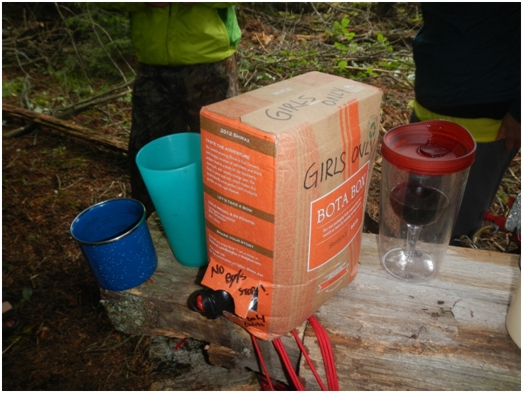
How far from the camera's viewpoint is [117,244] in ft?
3.37

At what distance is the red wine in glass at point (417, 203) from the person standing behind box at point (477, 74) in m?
0.53

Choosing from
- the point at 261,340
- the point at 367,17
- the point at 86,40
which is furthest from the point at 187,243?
the point at 367,17

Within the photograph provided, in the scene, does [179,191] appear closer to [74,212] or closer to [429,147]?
[429,147]

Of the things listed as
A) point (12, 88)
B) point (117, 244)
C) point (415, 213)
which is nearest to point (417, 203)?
point (415, 213)

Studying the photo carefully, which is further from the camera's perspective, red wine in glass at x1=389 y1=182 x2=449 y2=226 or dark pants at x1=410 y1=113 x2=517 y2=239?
dark pants at x1=410 y1=113 x2=517 y2=239

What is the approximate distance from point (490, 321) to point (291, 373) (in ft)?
1.63

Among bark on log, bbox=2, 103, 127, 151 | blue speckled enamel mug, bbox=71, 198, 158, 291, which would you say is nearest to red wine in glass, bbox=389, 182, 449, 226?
blue speckled enamel mug, bbox=71, 198, 158, 291

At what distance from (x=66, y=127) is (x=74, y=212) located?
0.89m

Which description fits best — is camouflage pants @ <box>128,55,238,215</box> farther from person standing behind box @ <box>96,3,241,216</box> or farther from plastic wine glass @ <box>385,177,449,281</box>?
plastic wine glass @ <box>385,177,449,281</box>

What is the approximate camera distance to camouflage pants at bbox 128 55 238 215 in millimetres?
2014

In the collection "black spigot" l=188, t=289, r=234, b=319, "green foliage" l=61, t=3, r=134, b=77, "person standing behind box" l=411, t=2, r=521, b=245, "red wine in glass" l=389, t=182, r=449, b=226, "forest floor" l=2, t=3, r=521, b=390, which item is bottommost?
"forest floor" l=2, t=3, r=521, b=390

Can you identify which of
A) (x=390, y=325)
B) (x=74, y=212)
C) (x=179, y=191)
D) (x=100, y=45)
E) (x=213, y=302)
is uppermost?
(x=179, y=191)

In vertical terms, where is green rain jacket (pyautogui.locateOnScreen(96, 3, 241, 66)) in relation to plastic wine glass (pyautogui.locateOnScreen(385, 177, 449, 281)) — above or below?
above

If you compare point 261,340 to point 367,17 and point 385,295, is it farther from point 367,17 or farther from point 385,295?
point 367,17
